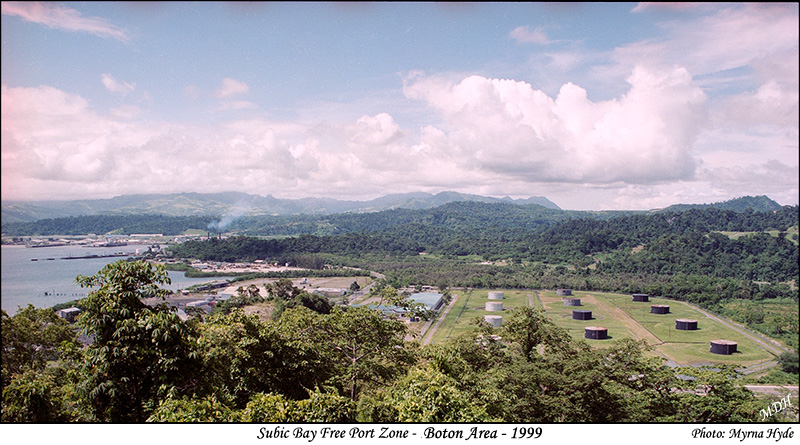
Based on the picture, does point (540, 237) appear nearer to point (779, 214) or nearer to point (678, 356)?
point (779, 214)

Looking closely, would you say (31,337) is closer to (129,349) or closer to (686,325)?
(129,349)

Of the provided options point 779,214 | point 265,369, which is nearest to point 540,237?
point 779,214

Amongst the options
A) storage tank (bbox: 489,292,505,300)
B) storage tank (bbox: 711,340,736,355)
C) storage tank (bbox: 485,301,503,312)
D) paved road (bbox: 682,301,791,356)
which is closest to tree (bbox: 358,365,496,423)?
paved road (bbox: 682,301,791,356)

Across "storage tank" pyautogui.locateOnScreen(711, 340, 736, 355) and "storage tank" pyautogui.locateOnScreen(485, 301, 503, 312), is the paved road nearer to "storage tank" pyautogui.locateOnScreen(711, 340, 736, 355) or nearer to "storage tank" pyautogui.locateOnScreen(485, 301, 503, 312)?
"storage tank" pyautogui.locateOnScreen(711, 340, 736, 355)

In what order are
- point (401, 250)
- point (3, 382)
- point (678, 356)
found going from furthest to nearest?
1. point (401, 250)
2. point (678, 356)
3. point (3, 382)

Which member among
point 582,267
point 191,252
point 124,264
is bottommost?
point 582,267

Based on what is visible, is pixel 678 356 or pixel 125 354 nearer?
pixel 125 354

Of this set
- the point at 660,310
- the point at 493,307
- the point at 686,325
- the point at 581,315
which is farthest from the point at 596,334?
the point at 493,307
